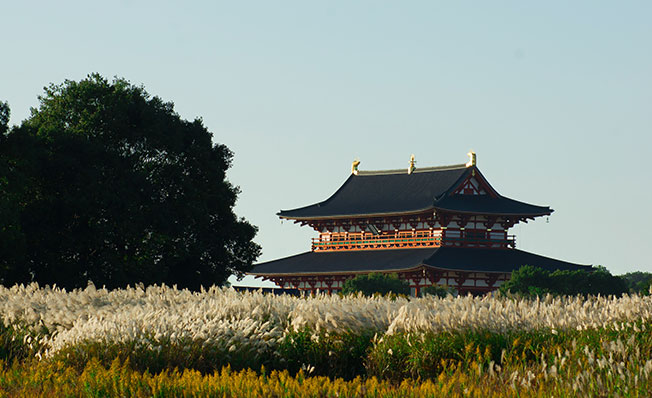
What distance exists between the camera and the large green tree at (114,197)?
2766cm

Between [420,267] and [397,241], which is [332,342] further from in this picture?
[397,241]

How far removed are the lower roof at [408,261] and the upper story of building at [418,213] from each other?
0.83 meters

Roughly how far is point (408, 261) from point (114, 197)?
2564cm

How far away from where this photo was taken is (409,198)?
55.6 metres

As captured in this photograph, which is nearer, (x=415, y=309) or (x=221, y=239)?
(x=415, y=309)

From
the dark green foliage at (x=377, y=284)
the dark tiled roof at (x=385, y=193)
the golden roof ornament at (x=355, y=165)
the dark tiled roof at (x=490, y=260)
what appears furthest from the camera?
the golden roof ornament at (x=355, y=165)

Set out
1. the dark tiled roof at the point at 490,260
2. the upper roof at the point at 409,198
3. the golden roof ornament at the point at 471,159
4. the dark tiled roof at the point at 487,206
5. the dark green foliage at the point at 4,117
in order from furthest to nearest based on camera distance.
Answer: the golden roof ornament at the point at 471,159
the upper roof at the point at 409,198
the dark tiled roof at the point at 487,206
the dark tiled roof at the point at 490,260
the dark green foliage at the point at 4,117

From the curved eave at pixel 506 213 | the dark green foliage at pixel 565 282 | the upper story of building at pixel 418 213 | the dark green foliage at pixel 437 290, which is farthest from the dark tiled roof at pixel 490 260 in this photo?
the dark green foliage at pixel 565 282

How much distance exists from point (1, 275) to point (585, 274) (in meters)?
28.6

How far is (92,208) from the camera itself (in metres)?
28.0

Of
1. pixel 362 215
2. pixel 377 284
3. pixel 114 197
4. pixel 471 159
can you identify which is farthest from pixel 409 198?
pixel 114 197

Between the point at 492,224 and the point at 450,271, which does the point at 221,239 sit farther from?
the point at 492,224

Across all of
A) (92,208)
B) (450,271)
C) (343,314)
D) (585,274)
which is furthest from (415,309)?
(450,271)

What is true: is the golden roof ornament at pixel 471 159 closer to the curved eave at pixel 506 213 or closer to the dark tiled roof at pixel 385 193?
the dark tiled roof at pixel 385 193
